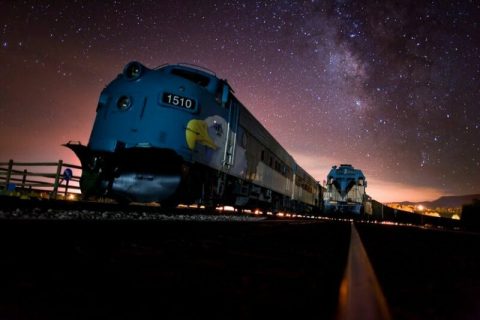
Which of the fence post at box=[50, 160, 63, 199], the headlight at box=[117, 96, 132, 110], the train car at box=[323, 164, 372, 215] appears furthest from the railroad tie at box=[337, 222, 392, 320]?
the train car at box=[323, 164, 372, 215]

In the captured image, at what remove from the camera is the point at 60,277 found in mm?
693

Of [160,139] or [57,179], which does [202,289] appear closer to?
[160,139]

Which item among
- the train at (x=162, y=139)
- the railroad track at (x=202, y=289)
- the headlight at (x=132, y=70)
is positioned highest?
the headlight at (x=132, y=70)

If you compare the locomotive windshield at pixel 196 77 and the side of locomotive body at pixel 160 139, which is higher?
the locomotive windshield at pixel 196 77

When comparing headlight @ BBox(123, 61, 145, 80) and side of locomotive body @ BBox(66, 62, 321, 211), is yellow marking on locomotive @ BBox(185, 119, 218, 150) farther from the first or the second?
headlight @ BBox(123, 61, 145, 80)

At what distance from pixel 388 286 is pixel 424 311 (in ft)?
0.72

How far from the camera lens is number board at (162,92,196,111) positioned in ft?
24.8

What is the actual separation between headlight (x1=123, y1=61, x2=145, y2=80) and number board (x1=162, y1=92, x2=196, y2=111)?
3.42 feet

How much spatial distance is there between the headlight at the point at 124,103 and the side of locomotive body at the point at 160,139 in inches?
1.0

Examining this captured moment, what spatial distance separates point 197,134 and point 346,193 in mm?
15930

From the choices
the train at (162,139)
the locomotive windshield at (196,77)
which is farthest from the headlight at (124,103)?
the locomotive windshield at (196,77)

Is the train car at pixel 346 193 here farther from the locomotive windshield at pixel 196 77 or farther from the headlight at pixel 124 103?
the headlight at pixel 124 103

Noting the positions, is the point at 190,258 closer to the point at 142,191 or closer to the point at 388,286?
the point at 388,286

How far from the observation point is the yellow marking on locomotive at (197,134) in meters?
7.52
